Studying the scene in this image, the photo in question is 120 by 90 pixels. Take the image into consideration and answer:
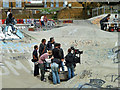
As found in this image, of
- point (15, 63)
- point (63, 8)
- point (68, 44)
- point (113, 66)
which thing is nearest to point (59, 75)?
point (113, 66)

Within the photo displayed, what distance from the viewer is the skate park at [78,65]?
8.73 meters

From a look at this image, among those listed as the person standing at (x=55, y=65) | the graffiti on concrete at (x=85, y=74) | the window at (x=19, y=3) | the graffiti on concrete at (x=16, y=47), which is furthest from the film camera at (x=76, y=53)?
the window at (x=19, y=3)

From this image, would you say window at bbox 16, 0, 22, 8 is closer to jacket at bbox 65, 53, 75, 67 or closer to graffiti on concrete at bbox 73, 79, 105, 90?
jacket at bbox 65, 53, 75, 67

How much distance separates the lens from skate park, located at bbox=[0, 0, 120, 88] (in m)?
8.73

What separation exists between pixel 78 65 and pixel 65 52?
3.27 m

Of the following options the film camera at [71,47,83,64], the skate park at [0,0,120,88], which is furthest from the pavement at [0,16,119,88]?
the film camera at [71,47,83,64]

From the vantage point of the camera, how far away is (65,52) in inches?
571

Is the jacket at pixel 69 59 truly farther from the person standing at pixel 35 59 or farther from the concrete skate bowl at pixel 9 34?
the concrete skate bowl at pixel 9 34

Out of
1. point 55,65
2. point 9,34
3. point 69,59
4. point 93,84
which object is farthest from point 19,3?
point 93,84

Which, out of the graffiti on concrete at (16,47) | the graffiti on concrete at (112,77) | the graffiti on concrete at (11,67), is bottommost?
the graffiti on concrete at (11,67)

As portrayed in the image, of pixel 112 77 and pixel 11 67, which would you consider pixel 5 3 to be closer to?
pixel 11 67

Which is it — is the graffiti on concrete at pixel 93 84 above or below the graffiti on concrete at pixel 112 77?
below

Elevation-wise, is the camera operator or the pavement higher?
the camera operator

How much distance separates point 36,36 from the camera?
1923 centimetres
